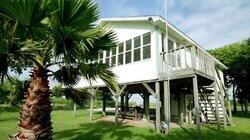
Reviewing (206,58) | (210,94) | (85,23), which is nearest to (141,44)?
(206,58)

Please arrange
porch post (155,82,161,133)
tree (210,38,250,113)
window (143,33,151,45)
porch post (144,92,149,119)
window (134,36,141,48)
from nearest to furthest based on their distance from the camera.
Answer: porch post (155,82,161,133) → window (143,33,151,45) → window (134,36,141,48) → porch post (144,92,149,119) → tree (210,38,250,113)

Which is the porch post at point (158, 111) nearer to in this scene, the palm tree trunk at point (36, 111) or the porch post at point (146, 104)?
the porch post at point (146, 104)

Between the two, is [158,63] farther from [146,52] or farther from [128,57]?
[128,57]

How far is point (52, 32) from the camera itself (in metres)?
6.75

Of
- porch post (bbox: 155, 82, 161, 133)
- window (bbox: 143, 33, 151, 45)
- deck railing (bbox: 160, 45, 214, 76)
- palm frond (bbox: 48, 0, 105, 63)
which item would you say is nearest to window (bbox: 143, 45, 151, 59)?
window (bbox: 143, 33, 151, 45)

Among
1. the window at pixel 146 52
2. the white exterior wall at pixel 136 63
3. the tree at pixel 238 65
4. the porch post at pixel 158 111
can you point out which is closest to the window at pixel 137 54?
the white exterior wall at pixel 136 63

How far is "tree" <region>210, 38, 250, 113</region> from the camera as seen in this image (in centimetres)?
3566

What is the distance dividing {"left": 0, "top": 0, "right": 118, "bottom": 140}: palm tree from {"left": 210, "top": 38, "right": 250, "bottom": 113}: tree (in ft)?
104

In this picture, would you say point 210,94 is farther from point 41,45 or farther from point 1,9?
point 1,9

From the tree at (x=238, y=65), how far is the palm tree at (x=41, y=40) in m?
31.6

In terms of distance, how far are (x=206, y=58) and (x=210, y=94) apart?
5.32 m

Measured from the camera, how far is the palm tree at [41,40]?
6246mm

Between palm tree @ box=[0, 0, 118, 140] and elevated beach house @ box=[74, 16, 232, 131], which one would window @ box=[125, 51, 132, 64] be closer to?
elevated beach house @ box=[74, 16, 232, 131]

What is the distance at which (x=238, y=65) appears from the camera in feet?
118
